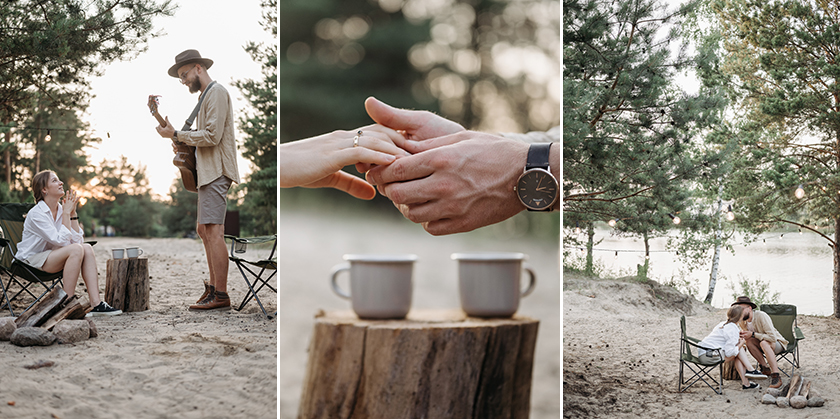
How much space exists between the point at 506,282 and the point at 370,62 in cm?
100

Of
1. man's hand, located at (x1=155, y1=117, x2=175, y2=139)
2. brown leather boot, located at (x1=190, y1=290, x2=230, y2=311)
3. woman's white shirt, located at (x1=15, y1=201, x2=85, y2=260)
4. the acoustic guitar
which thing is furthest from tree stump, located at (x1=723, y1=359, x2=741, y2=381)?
woman's white shirt, located at (x1=15, y1=201, x2=85, y2=260)

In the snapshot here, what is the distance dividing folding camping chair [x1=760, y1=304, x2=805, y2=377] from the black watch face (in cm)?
248

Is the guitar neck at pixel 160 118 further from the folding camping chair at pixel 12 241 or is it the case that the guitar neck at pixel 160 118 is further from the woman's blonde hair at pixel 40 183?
the folding camping chair at pixel 12 241

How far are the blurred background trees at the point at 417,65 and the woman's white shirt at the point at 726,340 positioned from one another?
6.45ft

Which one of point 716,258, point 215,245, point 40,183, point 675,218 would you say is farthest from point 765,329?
point 40,183

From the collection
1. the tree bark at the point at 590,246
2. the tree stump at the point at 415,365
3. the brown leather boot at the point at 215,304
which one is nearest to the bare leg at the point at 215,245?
the brown leather boot at the point at 215,304

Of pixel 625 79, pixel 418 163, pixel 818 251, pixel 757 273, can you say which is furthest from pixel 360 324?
pixel 818 251

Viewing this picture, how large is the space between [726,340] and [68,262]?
12.6 feet

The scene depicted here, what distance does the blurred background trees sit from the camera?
2000 millimetres

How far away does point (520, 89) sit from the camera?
224 centimetres

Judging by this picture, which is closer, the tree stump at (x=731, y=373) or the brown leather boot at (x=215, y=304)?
the brown leather boot at (x=215, y=304)

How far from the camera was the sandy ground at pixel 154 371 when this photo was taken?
2.08m

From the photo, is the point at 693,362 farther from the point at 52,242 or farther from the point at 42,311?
the point at 52,242

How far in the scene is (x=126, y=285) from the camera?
11.4 ft
